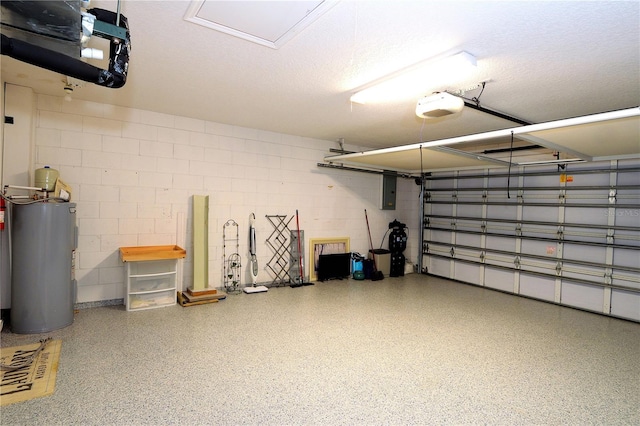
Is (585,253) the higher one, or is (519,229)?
(519,229)

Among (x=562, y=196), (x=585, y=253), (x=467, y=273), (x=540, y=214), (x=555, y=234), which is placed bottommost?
(x=467, y=273)

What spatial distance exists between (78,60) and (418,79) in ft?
8.81

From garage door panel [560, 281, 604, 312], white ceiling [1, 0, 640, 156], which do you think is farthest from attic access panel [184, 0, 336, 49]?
garage door panel [560, 281, 604, 312]

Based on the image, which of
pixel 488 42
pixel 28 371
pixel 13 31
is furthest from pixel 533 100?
pixel 28 371

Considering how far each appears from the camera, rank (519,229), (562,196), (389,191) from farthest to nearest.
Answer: (389,191)
(519,229)
(562,196)

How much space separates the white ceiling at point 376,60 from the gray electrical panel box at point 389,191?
2755mm

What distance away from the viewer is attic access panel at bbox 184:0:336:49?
2.14 metres

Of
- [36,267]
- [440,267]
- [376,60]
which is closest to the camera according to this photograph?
[376,60]

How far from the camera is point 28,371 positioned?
8.84 feet

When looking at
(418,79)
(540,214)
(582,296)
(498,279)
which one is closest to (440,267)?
(498,279)

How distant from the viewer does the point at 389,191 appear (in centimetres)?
749

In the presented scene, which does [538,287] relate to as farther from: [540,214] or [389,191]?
[389,191]

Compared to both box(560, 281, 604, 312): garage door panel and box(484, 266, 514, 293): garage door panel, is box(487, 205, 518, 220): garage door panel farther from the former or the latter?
box(560, 281, 604, 312): garage door panel

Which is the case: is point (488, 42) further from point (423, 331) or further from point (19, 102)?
point (19, 102)
